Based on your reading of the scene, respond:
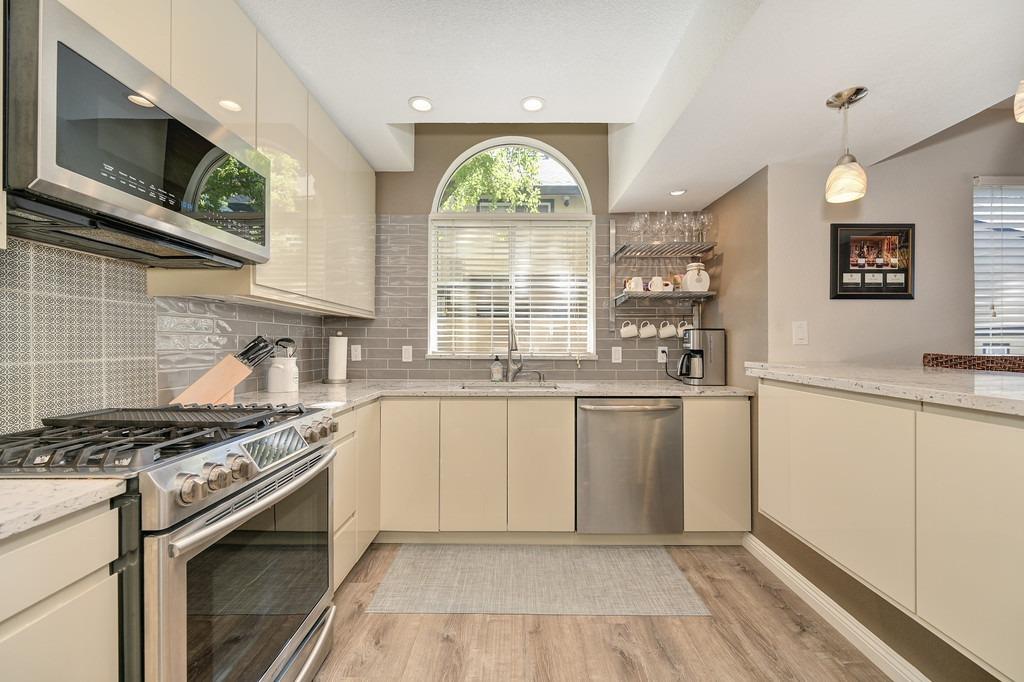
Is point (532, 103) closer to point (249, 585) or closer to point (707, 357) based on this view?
point (707, 357)

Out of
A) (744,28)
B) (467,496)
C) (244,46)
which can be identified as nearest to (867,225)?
(744,28)

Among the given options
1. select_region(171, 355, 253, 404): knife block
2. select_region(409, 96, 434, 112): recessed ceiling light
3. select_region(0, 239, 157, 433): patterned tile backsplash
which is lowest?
select_region(171, 355, 253, 404): knife block

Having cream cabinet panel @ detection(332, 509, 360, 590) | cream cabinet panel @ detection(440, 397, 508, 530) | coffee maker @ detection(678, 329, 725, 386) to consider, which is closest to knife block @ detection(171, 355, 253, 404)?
cream cabinet panel @ detection(332, 509, 360, 590)

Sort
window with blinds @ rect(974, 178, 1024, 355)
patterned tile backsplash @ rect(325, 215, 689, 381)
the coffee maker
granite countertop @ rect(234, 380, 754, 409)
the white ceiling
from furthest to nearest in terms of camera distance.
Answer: patterned tile backsplash @ rect(325, 215, 689, 381) < the coffee maker < window with blinds @ rect(974, 178, 1024, 355) < granite countertop @ rect(234, 380, 754, 409) < the white ceiling

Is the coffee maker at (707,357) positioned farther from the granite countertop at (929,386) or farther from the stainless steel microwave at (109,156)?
the stainless steel microwave at (109,156)

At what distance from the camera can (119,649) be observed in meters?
0.91

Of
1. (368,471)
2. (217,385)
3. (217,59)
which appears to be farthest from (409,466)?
(217,59)

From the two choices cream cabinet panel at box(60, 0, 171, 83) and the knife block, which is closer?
cream cabinet panel at box(60, 0, 171, 83)

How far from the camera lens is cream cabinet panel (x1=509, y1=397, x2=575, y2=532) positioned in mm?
2715

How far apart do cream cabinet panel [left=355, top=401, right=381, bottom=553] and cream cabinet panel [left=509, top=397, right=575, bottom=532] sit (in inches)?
29.7

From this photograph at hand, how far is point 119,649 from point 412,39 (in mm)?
2126

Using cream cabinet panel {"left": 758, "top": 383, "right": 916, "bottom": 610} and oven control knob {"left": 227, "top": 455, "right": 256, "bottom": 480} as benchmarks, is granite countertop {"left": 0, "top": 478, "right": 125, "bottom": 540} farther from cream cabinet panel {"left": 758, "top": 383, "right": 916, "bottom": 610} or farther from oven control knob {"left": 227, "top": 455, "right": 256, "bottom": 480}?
cream cabinet panel {"left": 758, "top": 383, "right": 916, "bottom": 610}

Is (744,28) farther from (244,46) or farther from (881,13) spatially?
(244,46)

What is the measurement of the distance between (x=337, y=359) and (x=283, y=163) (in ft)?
4.42
